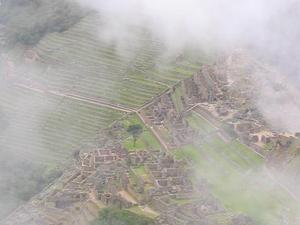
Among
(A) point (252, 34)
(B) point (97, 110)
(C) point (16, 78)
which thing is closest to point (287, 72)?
(A) point (252, 34)

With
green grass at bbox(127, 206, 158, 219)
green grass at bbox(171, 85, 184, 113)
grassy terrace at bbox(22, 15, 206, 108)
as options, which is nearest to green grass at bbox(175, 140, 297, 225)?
green grass at bbox(127, 206, 158, 219)

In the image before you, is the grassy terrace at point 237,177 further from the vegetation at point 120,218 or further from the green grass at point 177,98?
the vegetation at point 120,218

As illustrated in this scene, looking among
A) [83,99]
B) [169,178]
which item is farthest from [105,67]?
[169,178]

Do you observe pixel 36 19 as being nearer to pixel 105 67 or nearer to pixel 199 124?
pixel 105 67

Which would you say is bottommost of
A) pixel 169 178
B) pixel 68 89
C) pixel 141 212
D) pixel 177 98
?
pixel 68 89

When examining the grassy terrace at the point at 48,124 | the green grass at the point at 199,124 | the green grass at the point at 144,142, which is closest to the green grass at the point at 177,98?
the green grass at the point at 199,124
